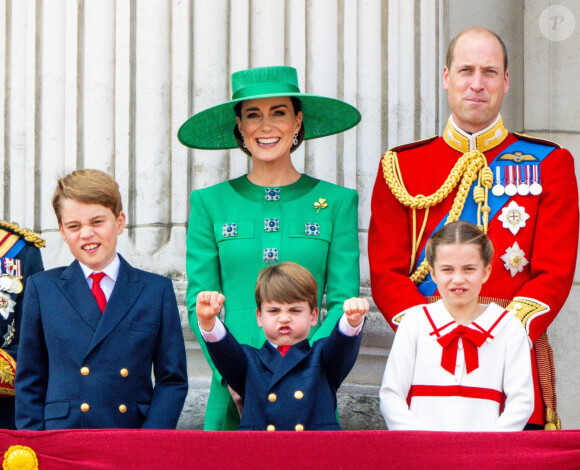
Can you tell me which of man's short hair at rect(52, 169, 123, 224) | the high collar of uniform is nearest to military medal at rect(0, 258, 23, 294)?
man's short hair at rect(52, 169, 123, 224)

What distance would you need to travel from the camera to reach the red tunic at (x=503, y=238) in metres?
4.14

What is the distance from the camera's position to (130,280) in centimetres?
410

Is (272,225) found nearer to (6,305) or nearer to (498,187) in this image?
(498,187)

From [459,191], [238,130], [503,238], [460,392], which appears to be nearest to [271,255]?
[238,130]

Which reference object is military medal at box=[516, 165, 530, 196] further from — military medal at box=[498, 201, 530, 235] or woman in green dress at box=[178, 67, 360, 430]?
woman in green dress at box=[178, 67, 360, 430]

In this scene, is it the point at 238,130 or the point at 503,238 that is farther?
the point at 238,130

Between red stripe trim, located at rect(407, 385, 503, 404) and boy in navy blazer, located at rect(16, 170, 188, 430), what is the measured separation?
789mm

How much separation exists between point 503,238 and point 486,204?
14 centimetres

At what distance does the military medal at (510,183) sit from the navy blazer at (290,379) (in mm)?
866

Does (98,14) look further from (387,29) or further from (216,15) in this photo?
(387,29)

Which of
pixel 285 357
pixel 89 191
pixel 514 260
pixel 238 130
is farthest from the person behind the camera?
pixel 238 130

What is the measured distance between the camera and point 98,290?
161 inches

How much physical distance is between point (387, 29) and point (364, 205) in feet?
2.59

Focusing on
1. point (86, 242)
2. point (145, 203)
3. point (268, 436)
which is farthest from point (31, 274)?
point (268, 436)
